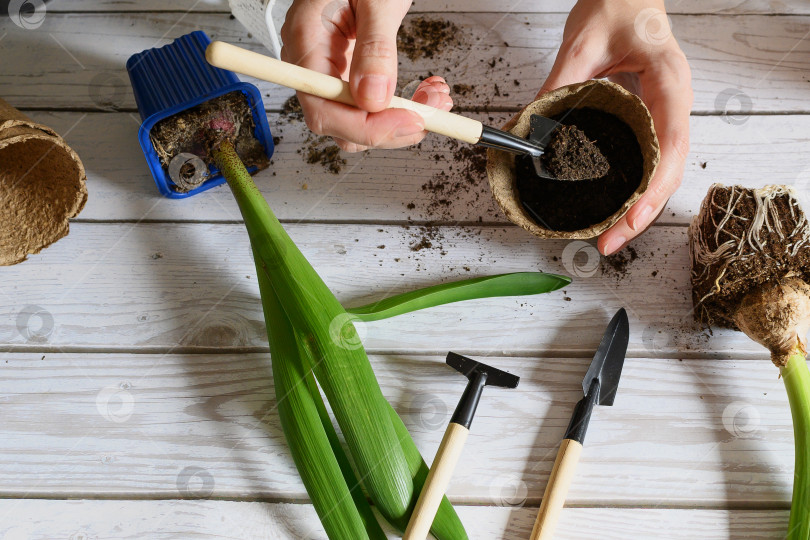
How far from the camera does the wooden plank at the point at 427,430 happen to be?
2.96 feet

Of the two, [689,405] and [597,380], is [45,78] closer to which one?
[597,380]

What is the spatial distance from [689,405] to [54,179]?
104cm

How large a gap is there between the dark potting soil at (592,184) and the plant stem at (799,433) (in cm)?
35

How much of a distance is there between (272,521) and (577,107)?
2.47 feet

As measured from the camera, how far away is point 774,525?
A: 2.89 ft

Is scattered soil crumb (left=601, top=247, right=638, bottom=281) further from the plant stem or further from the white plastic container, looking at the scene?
the white plastic container

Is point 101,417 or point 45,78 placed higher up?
point 45,78

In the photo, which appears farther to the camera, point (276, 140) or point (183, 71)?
point (276, 140)

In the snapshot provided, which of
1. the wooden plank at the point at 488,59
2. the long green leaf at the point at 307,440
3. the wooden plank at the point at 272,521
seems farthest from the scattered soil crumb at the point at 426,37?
the wooden plank at the point at 272,521

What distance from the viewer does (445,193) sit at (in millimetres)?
1019

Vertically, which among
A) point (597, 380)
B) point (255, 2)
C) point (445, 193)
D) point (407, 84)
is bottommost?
point (597, 380)

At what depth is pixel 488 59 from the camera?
1.08 metres

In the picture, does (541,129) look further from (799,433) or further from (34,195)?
(34,195)

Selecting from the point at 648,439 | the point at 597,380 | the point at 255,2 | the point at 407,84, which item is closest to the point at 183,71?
the point at 255,2
